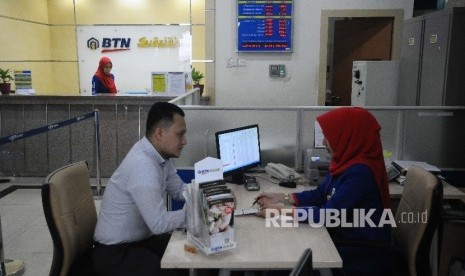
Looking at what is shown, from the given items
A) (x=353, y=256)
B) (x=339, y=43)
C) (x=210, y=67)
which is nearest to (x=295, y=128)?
(x=353, y=256)

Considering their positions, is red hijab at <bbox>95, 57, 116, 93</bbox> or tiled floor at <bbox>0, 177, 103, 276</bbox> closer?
tiled floor at <bbox>0, 177, 103, 276</bbox>

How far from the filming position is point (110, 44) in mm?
7629

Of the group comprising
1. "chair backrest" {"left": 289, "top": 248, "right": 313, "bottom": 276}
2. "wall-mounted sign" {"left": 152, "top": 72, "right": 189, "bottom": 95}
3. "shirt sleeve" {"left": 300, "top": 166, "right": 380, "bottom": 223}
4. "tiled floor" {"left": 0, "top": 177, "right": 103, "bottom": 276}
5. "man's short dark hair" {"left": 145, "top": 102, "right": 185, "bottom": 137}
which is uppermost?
"wall-mounted sign" {"left": 152, "top": 72, "right": 189, "bottom": 95}

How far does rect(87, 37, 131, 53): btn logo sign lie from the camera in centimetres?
760

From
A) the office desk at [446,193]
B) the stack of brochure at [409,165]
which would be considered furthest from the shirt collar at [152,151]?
the stack of brochure at [409,165]

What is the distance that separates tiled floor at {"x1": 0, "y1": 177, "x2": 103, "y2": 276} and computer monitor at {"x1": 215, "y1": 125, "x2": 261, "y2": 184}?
1.44 m

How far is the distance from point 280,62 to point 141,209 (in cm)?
353

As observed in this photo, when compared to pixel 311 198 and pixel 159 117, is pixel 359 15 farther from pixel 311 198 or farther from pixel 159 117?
pixel 159 117

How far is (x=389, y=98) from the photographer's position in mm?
4570

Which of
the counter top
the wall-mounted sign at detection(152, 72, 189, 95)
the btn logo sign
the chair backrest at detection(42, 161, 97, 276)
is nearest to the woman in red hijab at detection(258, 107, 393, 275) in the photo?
the chair backrest at detection(42, 161, 97, 276)

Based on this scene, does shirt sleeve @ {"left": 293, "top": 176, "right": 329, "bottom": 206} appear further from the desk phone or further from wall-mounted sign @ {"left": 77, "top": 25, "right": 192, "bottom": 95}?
wall-mounted sign @ {"left": 77, "top": 25, "right": 192, "bottom": 95}

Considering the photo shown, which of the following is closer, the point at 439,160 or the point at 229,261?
the point at 229,261

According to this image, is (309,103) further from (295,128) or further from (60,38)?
(60,38)

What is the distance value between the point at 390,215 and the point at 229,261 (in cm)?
85
